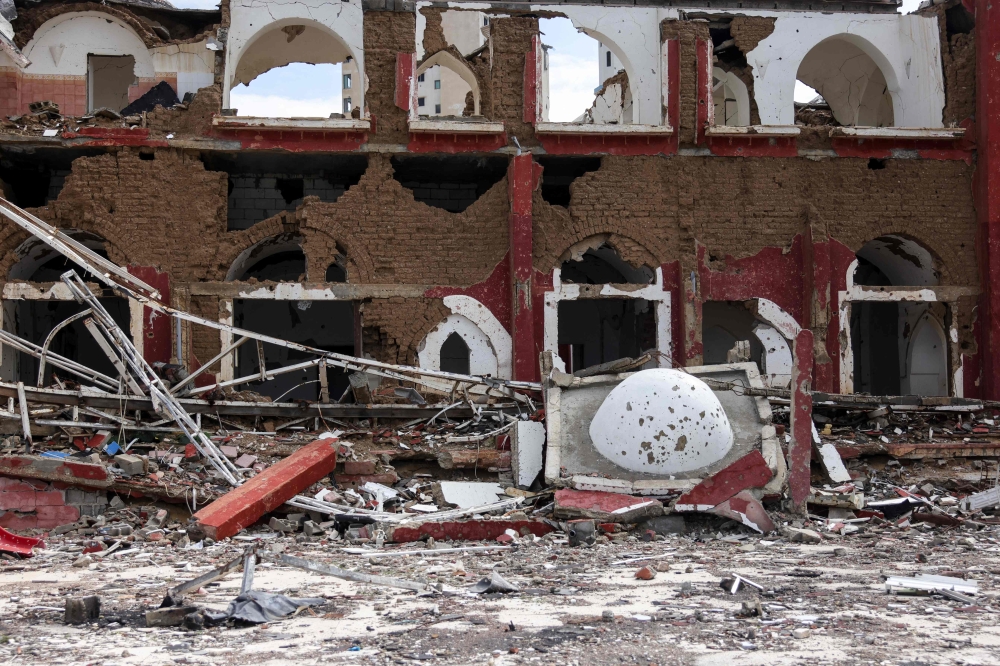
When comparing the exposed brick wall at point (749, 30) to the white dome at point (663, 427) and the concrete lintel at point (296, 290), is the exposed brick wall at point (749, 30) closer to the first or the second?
the concrete lintel at point (296, 290)

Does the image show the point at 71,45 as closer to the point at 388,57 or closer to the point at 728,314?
the point at 388,57

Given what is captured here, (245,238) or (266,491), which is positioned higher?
(245,238)

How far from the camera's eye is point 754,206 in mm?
17906

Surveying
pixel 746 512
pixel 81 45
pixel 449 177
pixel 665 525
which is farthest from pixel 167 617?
pixel 81 45

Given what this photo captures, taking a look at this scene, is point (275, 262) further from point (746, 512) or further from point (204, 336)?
point (746, 512)

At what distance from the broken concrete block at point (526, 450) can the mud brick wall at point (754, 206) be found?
6153 millimetres

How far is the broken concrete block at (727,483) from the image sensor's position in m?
9.90

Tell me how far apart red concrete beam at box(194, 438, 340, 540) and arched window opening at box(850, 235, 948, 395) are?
1169cm

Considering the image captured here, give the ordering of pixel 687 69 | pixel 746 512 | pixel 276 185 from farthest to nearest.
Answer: pixel 276 185 < pixel 687 69 < pixel 746 512

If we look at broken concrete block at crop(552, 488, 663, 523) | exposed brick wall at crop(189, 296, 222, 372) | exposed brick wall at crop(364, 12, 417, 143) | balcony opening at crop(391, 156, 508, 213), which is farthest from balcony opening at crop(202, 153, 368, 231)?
broken concrete block at crop(552, 488, 663, 523)

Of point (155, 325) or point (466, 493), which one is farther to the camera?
point (155, 325)

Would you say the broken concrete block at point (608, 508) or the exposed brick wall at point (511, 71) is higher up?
the exposed brick wall at point (511, 71)

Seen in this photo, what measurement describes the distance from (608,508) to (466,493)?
1.98m

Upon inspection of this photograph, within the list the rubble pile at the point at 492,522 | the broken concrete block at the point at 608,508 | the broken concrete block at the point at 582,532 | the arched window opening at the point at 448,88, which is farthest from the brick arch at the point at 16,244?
the broken concrete block at the point at 582,532
